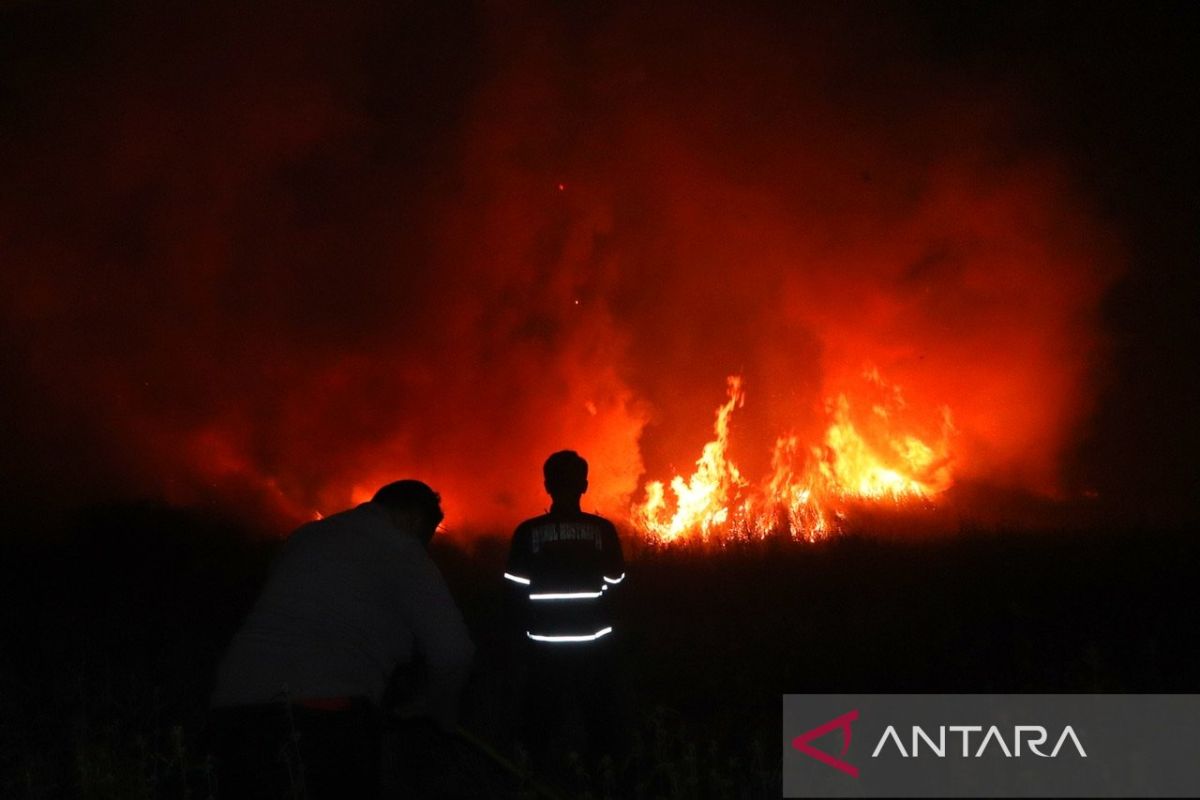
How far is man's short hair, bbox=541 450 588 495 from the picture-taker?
4988 mm

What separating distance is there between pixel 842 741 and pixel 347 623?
3.02 meters

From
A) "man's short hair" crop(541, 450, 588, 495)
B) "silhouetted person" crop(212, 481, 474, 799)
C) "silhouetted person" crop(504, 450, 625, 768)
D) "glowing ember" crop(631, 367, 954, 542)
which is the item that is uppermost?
"glowing ember" crop(631, 367, 954, 542)

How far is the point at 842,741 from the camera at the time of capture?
203 inches

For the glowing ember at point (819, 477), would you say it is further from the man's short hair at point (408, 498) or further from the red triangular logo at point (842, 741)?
the man's short hair at point (408, 498)

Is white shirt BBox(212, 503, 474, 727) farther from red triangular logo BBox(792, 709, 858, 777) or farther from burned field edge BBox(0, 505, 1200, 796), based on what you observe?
red triangular logo BBox(792, 709, 858, 777)

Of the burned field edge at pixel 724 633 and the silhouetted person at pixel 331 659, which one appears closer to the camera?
the silhouetted person at pixel 331 659

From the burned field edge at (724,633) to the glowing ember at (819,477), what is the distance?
2.26 m

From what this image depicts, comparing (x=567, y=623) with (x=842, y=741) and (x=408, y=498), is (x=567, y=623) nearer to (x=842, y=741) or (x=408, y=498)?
(x=408, y=498)

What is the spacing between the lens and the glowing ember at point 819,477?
13.7m

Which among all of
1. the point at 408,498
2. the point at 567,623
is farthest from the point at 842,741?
the point at 408,498

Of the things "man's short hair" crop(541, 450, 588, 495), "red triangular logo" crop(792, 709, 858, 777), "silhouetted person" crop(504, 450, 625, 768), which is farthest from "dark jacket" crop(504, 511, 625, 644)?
"red triangular logo" crop(792, 709, 858, 777)

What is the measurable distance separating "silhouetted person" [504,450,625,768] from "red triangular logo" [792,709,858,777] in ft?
3.38

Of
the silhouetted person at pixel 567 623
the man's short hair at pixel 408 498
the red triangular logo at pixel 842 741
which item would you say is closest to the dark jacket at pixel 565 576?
the silhouetted person at pixel 567 623

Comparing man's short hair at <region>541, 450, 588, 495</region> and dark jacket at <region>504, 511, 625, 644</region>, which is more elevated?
man's short hair at <region>541, 450, 588, 495</region>
